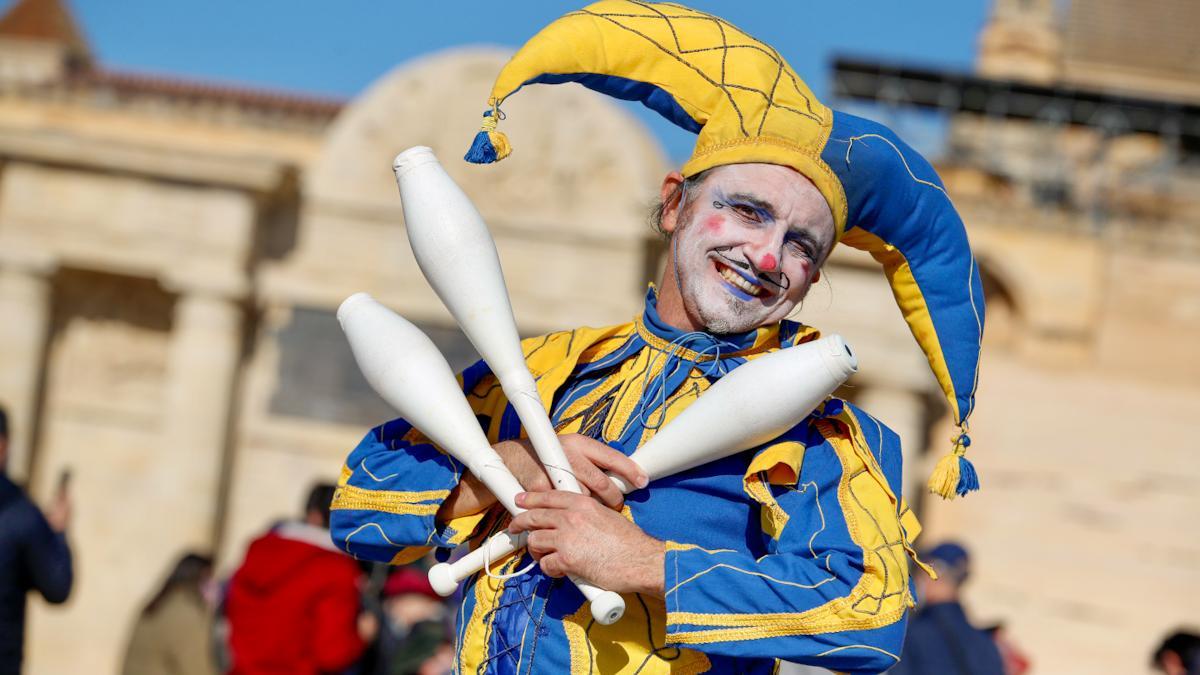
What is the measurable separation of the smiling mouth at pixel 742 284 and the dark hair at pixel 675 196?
15 centimetres

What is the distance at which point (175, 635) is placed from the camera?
6.63 metres

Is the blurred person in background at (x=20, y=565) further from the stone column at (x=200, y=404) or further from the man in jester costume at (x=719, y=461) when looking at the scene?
the stone column at (x=200, y=404)

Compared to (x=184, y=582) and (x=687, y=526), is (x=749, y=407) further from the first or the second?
(x=184, y=582)

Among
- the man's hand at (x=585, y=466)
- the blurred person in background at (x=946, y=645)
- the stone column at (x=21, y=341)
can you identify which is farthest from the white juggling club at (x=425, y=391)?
the stone column at (x=21, y=341)

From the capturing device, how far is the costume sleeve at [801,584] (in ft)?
7.41

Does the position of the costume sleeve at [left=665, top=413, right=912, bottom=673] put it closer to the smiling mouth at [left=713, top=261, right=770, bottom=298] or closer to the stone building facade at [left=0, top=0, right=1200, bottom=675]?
the smiling mouth at [left=713, top=261, right=770, bottom=298]

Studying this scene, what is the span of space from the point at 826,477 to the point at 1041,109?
22.3 m

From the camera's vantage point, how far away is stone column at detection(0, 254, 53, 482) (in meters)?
12.8

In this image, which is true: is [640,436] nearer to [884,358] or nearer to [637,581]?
[637,581]

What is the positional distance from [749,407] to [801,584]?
266 millimetres

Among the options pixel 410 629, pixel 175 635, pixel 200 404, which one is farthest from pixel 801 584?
pixel 200 404

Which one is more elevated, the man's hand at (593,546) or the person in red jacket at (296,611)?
the person in red jacket at (296,611)

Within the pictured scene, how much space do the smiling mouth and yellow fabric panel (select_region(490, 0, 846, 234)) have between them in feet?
0.56

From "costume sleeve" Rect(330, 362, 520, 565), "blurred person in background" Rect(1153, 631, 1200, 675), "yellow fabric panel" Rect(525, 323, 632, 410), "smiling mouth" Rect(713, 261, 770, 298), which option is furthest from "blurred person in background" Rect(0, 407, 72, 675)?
"blurred person in background" Rect(1153, 631, 1200, 675)
